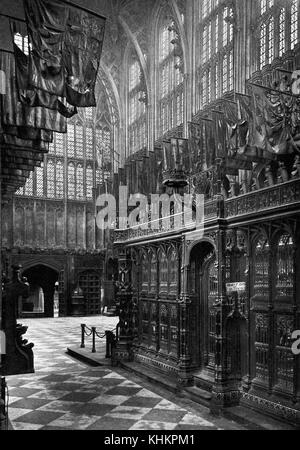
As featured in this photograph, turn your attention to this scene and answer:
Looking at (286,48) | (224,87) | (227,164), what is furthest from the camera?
(224,87)

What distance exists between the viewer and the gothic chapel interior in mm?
7195

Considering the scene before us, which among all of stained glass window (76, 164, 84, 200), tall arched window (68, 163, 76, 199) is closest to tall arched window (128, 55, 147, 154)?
stained glass window (76, 164, 84, 200)

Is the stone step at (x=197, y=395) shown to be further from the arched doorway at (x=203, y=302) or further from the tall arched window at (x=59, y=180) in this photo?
the tall arched window at (x=59, y=180)

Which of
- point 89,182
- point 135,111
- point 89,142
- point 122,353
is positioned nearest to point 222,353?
point 122,353

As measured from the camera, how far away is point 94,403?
316 inches

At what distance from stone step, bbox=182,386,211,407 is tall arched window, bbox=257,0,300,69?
1073cm

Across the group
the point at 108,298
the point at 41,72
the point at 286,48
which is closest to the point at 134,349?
the point at 41,72

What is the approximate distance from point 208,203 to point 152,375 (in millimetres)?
4180

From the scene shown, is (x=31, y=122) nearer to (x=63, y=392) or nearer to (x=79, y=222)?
(x=63, y=392)

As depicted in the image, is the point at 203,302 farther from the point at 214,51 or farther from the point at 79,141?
the point at 79,141

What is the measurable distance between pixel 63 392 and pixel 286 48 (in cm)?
1209

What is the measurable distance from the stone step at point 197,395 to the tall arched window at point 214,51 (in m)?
12.5

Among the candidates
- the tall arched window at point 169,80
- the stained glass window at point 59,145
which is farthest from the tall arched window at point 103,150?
the tall arched window at point 169,80

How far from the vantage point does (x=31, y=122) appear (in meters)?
8.09
